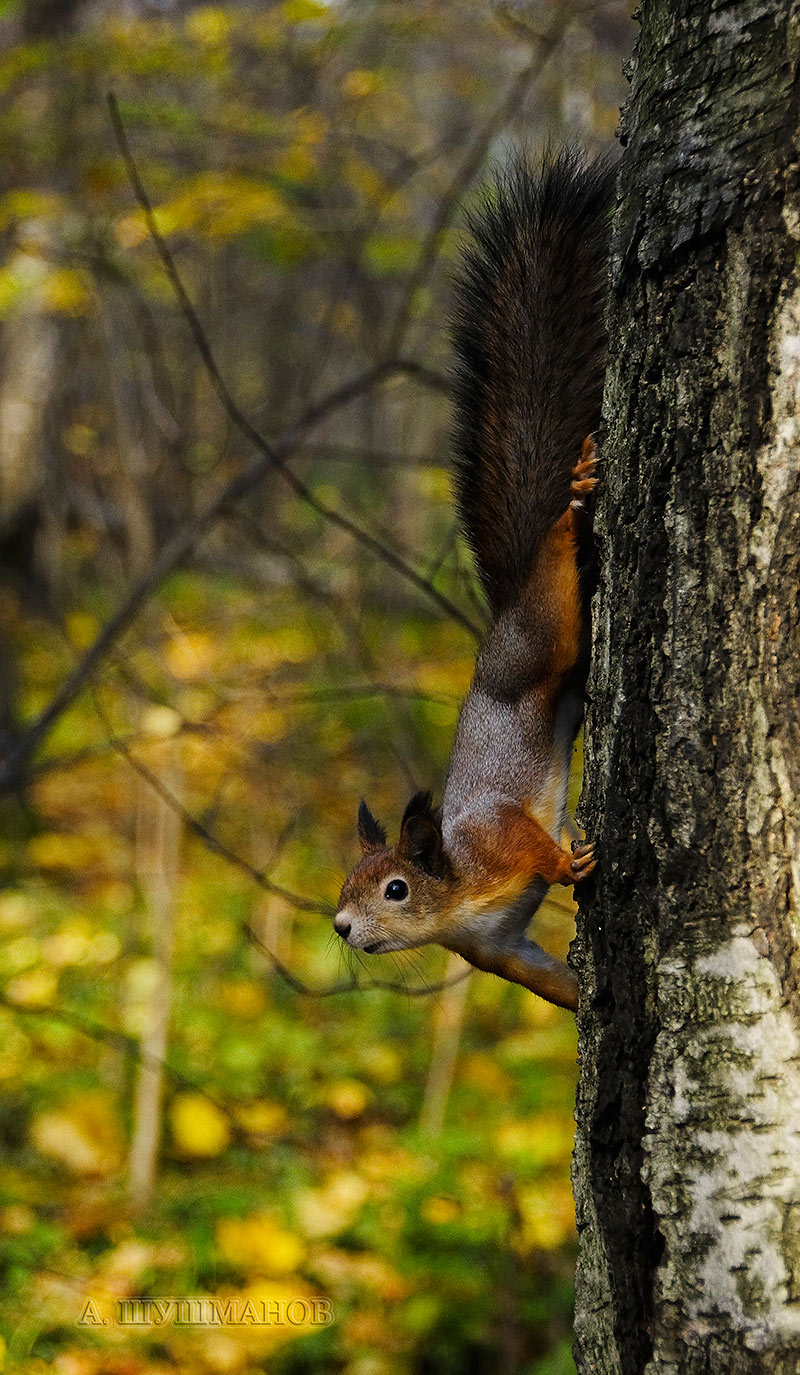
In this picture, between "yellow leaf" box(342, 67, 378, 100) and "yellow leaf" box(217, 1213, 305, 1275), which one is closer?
"yellow leaf" box(217, 1213, 305, 1275)

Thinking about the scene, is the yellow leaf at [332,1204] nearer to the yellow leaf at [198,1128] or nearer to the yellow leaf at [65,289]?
the yellow leaf at [198,1128]

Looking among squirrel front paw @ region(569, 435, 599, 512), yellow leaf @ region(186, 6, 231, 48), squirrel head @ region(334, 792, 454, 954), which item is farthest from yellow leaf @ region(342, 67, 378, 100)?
squirrel head @ region(334, 792, 454, 954)

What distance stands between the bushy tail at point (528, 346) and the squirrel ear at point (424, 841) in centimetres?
36

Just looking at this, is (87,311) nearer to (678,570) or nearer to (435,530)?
(678,570)

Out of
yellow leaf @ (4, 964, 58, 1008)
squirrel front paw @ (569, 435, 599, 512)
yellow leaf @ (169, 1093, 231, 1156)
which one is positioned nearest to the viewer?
squirrel front paw @ (569, 435, 599, 512)

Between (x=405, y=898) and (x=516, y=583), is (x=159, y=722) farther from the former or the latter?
(x=516, y=583)

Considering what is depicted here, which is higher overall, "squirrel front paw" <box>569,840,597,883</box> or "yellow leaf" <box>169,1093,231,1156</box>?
"squirrel front paw" <box>569,840,597,883</box>

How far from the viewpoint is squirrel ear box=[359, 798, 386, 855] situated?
6.62 ft

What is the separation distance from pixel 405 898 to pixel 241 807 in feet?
16.7

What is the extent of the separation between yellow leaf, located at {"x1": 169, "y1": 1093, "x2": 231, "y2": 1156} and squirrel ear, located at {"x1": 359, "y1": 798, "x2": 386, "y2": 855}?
2618 millimetres

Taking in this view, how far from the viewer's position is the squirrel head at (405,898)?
185cm

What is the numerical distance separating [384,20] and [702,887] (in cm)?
419

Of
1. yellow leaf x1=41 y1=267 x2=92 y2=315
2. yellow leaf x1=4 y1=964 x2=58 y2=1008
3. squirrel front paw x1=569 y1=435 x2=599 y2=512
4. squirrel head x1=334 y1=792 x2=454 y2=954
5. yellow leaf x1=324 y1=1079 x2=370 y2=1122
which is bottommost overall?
yellow leaf x1=324 y1=1079 x2=370 y2=1122

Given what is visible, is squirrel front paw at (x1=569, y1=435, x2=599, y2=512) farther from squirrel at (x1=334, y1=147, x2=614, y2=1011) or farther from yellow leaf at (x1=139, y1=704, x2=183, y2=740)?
yellow leaf at (x1=139, y1=704, x2=183, y2=740)
